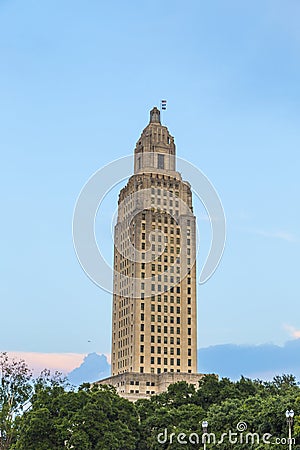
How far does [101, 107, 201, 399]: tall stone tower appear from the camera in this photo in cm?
14175

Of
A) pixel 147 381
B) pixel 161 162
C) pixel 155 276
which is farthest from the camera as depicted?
pixel 161 162

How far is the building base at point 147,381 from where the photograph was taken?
12731 cm

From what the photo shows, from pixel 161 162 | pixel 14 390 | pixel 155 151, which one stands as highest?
pixel 155 151

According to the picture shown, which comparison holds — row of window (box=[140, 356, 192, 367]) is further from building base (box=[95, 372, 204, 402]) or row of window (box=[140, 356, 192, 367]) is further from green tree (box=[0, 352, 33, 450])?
green tree (box=[0, 352, 33, 450])

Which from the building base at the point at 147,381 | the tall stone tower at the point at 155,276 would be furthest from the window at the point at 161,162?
the building base at the point at 147,381

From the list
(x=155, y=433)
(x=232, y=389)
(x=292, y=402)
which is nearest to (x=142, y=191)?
(x=232, y=389)

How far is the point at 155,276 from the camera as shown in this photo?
144875 millimetres

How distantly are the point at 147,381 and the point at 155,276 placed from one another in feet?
80.2

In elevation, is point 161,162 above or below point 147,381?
above

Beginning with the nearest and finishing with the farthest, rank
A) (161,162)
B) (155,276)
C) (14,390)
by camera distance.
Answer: (14,390) < (155,276) < (161,162)

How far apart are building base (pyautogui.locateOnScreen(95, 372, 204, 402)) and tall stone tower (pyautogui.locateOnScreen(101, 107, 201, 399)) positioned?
368cm

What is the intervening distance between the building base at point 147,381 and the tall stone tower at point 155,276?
368 centimetres

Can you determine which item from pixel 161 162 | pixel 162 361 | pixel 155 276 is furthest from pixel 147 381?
pixel 161 162

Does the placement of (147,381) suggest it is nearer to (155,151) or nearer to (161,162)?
(161,162)
